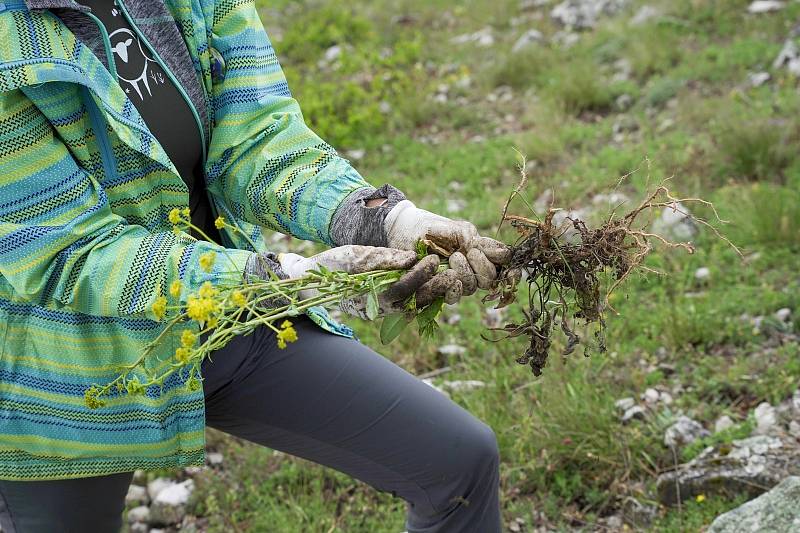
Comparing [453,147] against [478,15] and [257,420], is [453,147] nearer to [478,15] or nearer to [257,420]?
[478,15]

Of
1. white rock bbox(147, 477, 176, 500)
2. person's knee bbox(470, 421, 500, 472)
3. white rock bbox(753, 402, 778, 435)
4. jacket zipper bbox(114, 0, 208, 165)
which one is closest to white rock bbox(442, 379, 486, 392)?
white rock bbox(753, 402, 778, 435)

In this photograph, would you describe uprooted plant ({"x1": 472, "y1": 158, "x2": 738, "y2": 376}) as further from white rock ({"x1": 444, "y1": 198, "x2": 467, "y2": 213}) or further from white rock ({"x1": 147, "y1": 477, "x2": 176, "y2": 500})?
white rock ({"x1": 444, "y1": 198, "x2": 467, "y2": 213})

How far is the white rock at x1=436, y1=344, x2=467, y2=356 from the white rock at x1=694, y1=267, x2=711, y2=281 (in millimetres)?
1109

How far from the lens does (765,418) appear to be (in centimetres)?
319

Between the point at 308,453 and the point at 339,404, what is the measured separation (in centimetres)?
19

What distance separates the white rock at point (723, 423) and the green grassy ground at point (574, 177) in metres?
0.06

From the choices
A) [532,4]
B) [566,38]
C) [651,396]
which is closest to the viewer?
[651,396]

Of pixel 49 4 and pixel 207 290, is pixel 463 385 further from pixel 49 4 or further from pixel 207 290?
pixel 49 4

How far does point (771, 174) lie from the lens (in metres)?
4.61

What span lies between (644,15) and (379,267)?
18.7 ft

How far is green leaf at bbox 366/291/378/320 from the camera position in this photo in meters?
1.94

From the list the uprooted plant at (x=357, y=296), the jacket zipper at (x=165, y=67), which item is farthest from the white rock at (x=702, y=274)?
the jacket zipper at (x=165, y=67)

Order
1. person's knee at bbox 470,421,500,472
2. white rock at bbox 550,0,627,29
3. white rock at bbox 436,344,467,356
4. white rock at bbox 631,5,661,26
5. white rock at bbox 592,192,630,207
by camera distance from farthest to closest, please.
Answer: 1. white rock at bbox 550,0,627,29
2. white rock at bbox 631,5,661,26
3. white rock at bbox 592,192,630,207
4. white rock at bbox 436,344,467,356
5. person's knee at bbox 470,421,500,472

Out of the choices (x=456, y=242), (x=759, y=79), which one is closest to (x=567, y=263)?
(x=456, y=242)
